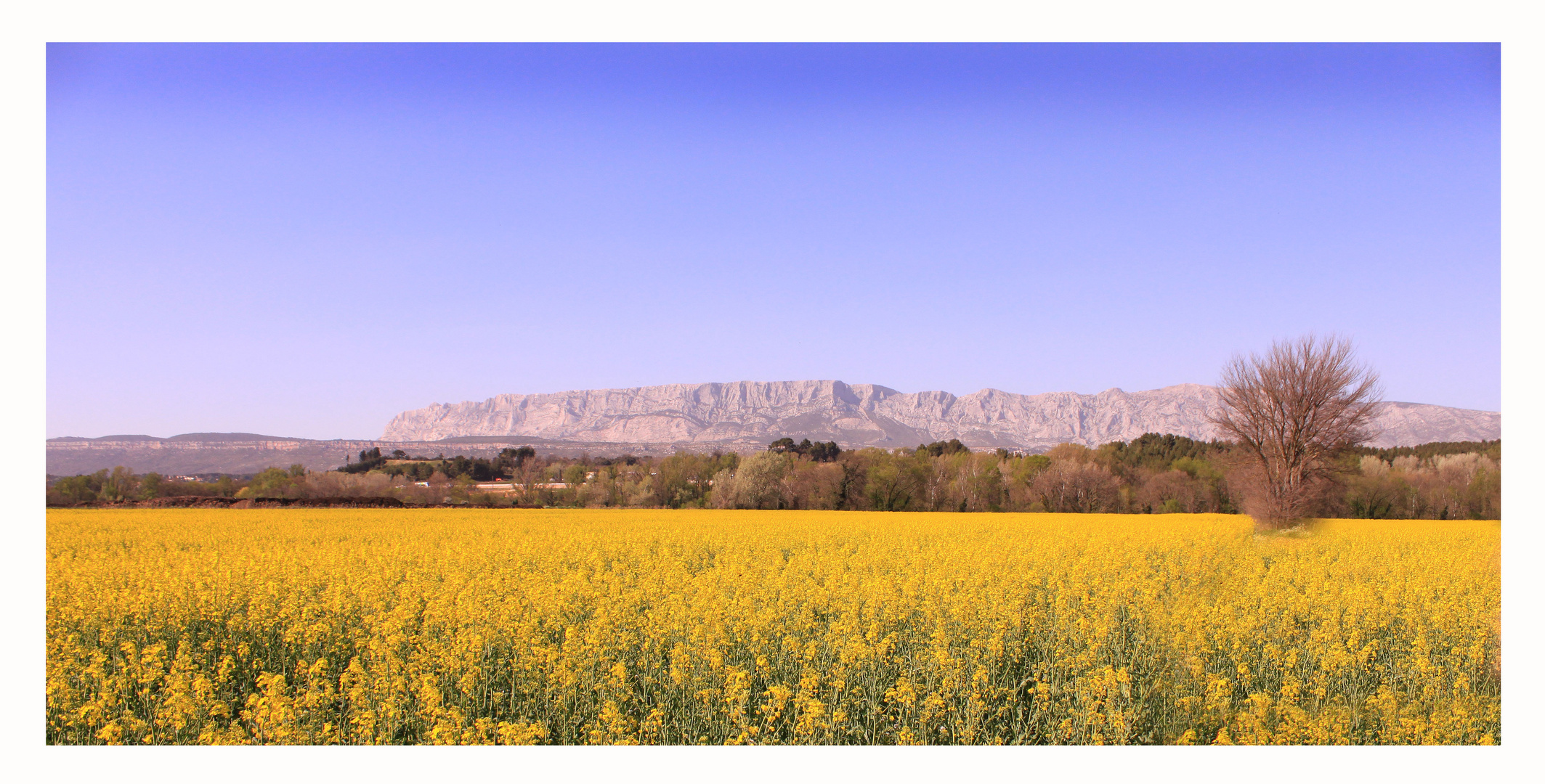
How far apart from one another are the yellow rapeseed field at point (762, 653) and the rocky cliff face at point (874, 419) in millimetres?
2321

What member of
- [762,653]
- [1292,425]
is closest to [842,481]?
[1292,425]

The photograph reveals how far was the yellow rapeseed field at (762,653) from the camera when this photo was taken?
208 inches

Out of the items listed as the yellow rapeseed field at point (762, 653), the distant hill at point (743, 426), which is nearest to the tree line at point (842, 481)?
the distant hill at point (743, 426)

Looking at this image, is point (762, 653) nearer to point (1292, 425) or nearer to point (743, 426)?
point (1292, 425)

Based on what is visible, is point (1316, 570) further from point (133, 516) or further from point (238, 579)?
point (133, 516)

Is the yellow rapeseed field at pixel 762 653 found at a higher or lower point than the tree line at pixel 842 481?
higher

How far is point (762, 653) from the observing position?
6555 mm

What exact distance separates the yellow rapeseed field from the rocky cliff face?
2.32m

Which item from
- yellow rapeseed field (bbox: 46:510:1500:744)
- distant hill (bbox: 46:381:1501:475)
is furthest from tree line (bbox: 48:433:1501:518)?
yellow rapeseed field (bbox: 46:510:1500:744)

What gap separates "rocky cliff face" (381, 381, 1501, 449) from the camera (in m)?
20.4

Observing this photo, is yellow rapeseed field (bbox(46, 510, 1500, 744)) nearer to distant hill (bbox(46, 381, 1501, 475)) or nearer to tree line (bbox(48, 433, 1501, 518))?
distant hill (bbox(46, 381, 1501, 475))

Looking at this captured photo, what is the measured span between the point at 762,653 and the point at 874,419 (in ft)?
305

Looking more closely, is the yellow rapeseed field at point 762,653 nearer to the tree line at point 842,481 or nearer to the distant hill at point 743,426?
the distant hill at point 743,426
